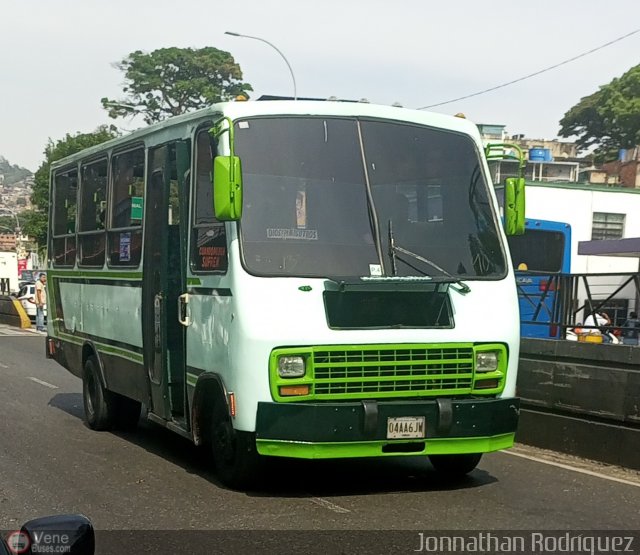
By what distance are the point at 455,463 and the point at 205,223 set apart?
282 centimetres

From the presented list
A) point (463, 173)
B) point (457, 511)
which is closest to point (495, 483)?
point (457, 511)

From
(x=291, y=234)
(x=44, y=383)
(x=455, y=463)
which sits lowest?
(x=44, y=383)

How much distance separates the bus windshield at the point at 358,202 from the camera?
725cm

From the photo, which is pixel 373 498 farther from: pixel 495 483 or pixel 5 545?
pixel 5 545

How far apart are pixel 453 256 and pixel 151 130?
3326mm

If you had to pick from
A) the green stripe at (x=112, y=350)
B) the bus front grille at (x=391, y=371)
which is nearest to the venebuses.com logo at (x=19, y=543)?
the bus front grille at (x=391, y=371)

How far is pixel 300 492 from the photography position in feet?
24.6

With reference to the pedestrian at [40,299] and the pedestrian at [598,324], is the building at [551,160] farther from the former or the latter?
the pedestrian at [598,324]

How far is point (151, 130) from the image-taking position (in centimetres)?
924

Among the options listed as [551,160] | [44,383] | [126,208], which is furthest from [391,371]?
[551,160]

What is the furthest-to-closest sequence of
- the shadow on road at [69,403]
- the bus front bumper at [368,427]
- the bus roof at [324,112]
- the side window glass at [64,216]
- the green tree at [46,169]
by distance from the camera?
1. the green tree at [46,169]
2. the shadow on road at [69,403]
3. the side window glass at [64,216]
4. the bus roof at [324,112]
5. the bus front bumper at [368,427]

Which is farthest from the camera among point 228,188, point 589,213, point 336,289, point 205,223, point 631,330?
point 589,213

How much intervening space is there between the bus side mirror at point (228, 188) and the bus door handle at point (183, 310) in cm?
144

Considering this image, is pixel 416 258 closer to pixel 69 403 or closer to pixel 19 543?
pixel 19 543
